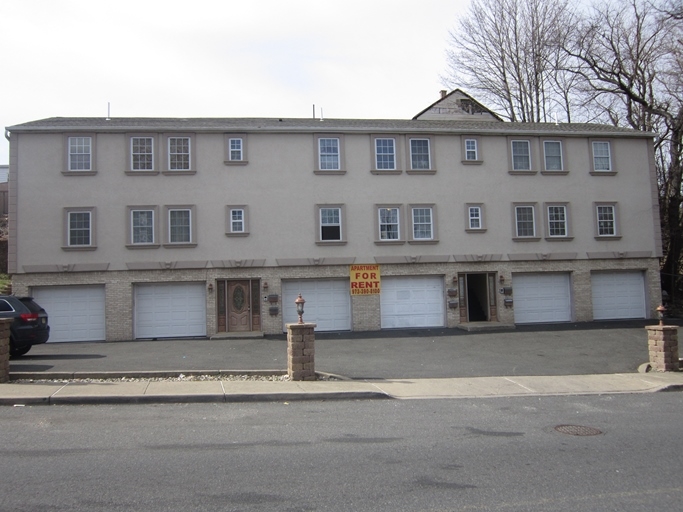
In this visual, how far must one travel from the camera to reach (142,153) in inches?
Answer: 941

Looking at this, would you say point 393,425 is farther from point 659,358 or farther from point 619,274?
point 619,274

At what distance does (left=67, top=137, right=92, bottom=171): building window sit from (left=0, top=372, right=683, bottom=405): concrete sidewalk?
13861mm

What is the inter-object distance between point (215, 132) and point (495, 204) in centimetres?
1173

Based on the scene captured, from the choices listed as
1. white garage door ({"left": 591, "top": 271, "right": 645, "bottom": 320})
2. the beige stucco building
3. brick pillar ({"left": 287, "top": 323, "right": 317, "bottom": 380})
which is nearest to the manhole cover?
brick pillar ({"left": 287, "top": 323, "right": 317, "bottom": 380})

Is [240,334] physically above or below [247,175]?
below

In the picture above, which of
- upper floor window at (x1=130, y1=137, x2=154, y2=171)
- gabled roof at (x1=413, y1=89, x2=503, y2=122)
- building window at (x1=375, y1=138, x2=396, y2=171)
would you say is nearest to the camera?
upper floor window at (x1=130, y1=137, x2=154, y2=171)

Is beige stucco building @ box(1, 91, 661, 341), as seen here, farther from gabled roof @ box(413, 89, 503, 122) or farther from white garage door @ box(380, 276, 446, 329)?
gabled roof @ box(413, 89, 503, 122)

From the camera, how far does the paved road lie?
575 inches

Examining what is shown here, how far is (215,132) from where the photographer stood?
2433cm

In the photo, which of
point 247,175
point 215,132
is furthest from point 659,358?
point 215,132

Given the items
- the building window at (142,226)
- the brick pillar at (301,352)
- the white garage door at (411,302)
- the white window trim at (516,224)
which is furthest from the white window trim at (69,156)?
the white window trim at (516,224)

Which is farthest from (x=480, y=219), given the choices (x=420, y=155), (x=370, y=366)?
(x=370, y=366)

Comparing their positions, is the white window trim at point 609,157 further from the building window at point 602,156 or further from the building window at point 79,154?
the building window at point 79,154

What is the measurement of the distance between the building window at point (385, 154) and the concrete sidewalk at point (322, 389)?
43.4ft
